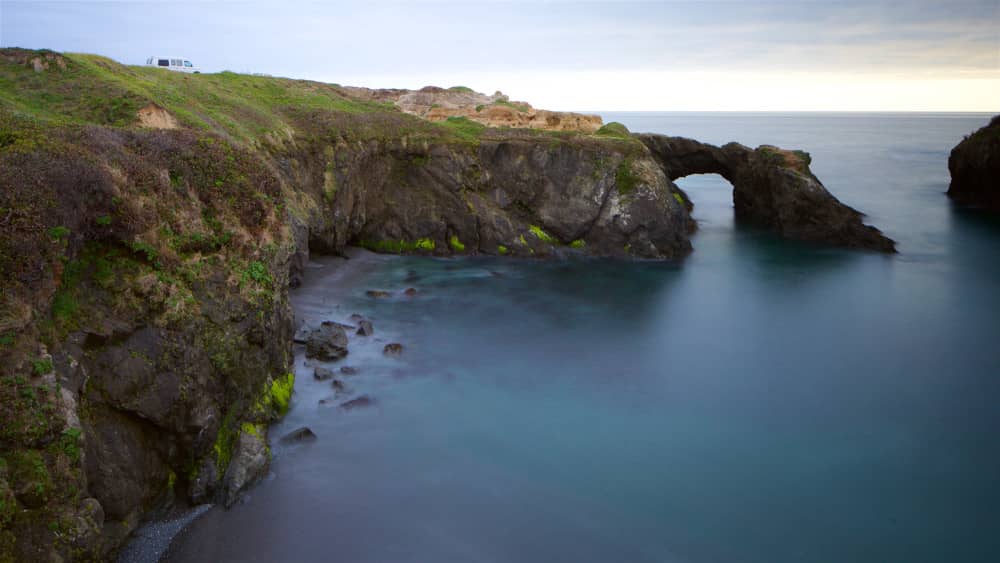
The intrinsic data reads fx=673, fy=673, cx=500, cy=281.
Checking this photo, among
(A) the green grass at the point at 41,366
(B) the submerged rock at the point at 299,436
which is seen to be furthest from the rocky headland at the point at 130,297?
(B) the submerged rock at the point at 299,436

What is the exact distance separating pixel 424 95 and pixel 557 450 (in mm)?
48423

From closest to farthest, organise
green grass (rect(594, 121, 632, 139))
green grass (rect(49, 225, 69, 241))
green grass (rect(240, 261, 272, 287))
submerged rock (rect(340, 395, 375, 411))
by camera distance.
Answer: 1. green grass (rect(49, 225, 69, 241))
2. green grass (rect(240, 261, 272, 287))
3. submerged rock (rect(340, 395, 375, 411))
4. green grass (rect(594, 121, 632, 139))

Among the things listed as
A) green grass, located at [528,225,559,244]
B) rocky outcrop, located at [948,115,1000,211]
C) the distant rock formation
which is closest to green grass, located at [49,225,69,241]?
green grass, located at [528,225,559,244]

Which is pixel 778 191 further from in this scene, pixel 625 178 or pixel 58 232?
pixel 58 232

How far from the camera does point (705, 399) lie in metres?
24.0

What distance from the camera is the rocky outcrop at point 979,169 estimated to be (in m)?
56.8

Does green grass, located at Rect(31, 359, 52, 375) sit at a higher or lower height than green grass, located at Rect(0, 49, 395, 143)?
lower

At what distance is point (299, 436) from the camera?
62.6 feet

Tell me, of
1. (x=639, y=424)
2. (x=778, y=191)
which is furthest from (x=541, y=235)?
(x=639, y=424)

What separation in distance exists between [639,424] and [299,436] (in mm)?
10592

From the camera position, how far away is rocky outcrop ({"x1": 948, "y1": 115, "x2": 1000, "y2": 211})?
56.8 meters

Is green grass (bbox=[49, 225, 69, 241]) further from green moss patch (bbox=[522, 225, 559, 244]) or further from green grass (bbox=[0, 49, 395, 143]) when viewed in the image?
green moss patch (bbox=[522, 225, 559, 244])

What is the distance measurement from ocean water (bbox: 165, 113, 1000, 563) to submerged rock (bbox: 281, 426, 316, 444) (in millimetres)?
277

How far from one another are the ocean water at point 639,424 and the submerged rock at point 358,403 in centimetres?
29
